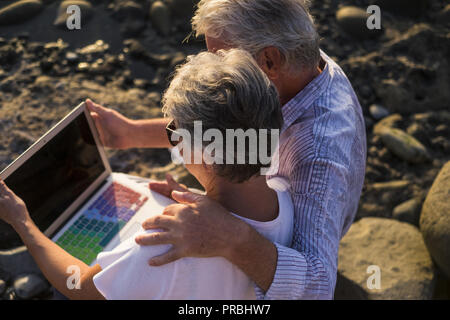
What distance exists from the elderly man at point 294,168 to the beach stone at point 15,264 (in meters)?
0.97

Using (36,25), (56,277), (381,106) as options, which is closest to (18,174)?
(56,277)

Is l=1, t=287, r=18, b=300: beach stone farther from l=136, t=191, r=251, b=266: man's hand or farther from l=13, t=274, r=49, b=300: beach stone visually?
l=136, t=191, r=251, b=266: man's hand

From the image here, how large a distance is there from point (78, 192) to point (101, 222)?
0.72 ft

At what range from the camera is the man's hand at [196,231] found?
1422mm

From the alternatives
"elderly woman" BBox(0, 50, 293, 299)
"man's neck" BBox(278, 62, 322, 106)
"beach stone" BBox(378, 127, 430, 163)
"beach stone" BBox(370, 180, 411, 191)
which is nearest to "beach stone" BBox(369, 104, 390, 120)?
"beach stone" BBox(378, 127, 430, 163)

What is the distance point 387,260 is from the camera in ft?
9.43

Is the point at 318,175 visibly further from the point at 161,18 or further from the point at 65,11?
the point at 65,11

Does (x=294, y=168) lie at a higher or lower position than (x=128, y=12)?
lower

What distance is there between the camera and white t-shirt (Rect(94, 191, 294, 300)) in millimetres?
1443

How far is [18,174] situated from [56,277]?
524mm

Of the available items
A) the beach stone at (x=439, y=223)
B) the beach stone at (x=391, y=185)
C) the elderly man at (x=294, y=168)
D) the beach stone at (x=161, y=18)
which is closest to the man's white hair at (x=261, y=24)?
the elderly man at (x=294, y=168)

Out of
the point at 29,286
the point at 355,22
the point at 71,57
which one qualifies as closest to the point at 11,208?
the point at 29,286

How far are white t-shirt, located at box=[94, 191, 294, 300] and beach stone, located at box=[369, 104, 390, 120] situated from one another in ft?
9.03
